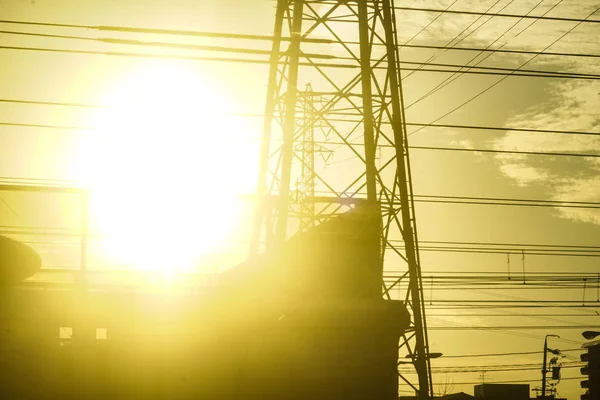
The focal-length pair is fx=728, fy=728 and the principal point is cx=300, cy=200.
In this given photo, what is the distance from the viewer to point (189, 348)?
1276 cm

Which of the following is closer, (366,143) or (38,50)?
(366,143)

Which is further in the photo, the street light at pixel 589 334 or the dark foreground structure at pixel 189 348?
the street light at pixel 589 334

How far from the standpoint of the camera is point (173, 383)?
12656mm

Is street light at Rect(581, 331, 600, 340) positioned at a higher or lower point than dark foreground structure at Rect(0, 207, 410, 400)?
lower

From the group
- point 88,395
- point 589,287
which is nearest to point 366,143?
point 88,395

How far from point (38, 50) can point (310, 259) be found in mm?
9442

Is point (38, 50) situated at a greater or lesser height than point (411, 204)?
greater

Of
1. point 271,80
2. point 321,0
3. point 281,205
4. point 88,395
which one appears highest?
point 321,0

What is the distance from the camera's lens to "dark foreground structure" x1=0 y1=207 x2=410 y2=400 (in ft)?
41.0

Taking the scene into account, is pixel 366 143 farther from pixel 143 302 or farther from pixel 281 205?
pixel 143 302

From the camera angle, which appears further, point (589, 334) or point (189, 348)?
point (589, 334)

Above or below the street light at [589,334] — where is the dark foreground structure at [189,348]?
above

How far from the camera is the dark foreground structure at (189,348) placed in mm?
12484

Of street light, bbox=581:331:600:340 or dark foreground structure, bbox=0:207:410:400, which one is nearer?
dark foreground structure, bbox=0:207:410:400
